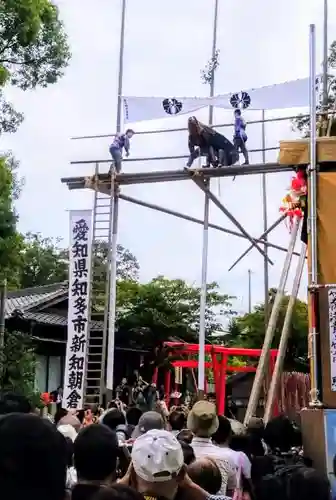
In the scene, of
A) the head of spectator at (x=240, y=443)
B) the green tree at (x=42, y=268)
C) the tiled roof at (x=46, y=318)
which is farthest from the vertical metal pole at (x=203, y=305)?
the green tree at (x=42, y=268)

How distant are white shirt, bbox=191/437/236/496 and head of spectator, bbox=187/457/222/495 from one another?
1.28 ft

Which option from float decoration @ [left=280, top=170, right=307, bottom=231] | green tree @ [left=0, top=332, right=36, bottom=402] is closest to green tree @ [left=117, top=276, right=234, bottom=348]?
green tree @ [left=0, top=332, right=36, bottom=402]

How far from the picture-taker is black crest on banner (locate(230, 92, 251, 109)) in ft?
40.0

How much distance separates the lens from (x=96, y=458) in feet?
11.6

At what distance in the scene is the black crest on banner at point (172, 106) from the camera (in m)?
12.5

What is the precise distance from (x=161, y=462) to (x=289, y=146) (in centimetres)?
502

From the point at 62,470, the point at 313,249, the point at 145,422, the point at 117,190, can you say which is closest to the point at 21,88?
the point at 117,190

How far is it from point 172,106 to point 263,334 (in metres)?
15.4

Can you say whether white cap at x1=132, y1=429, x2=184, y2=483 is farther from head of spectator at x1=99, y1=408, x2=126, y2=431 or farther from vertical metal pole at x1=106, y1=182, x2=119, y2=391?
vertical metal pole at x1=106, y1=182, x2=119, y2=391

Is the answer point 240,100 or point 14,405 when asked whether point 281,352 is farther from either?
point 14,405

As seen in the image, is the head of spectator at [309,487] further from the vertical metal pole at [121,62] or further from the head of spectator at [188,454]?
the vertical metal pole at [121,62]

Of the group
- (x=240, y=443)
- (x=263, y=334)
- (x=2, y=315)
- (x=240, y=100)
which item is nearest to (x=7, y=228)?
(x=2, y=315)

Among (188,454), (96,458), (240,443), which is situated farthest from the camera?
(240,443)

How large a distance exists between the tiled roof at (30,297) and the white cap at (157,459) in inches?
590
